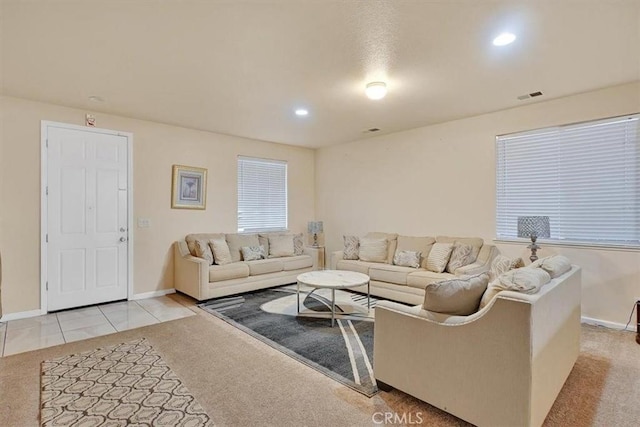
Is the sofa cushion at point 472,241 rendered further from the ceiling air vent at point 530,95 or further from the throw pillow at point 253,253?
the throw pillow at point 253,253

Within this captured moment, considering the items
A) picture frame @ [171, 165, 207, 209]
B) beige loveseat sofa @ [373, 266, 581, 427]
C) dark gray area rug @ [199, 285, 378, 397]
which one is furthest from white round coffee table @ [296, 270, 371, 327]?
picture frame @ [171, 165, 207, 209]

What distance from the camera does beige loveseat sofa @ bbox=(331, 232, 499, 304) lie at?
4.16 metres

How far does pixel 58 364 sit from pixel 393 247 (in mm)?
4271

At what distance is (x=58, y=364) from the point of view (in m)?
2.70

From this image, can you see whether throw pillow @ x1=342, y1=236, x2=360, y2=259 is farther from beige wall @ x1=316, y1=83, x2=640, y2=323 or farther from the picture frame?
the picture frame

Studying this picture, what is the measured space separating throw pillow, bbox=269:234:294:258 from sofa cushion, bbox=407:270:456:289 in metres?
2.25

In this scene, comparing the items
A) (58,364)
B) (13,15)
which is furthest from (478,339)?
(13,15)

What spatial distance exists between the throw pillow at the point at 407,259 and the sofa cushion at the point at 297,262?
5.40 feet

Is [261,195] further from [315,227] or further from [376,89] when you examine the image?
[376,89]

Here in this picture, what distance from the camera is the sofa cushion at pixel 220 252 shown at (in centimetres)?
487

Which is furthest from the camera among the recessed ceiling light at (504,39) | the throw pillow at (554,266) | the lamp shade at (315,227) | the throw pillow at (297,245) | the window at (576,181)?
the lamp shade at (315,227)

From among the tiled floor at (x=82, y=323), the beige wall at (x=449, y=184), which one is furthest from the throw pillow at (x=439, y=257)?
the tiled floor at (x=82, y=323)

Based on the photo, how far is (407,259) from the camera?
470 cm

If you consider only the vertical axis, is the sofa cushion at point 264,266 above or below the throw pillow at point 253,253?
below
